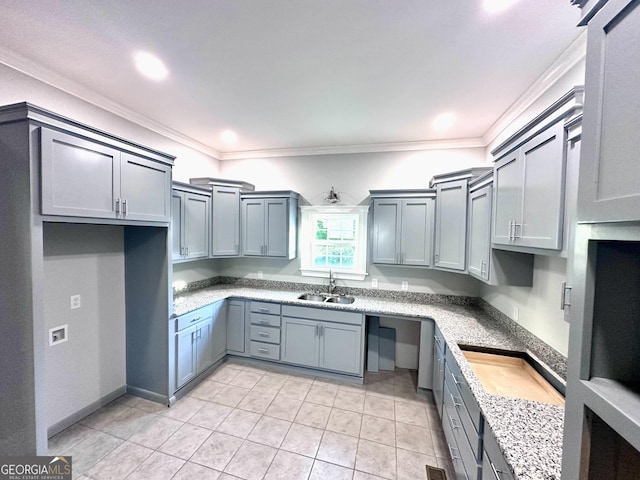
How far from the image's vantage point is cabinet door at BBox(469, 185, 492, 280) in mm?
2154

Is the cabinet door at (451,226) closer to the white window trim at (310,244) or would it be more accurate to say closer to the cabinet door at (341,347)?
the white window trim at (310,244)

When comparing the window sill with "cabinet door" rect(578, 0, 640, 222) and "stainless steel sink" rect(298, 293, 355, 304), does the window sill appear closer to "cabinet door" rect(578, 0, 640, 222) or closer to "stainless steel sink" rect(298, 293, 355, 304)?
"stainless steel sink" rect(298, 293, 355, 304)

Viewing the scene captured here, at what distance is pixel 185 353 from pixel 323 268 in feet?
6.40

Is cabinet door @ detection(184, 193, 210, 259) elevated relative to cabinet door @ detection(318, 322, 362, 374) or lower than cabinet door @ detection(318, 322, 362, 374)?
elevated

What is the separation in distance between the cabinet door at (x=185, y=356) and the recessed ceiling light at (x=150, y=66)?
2324mm

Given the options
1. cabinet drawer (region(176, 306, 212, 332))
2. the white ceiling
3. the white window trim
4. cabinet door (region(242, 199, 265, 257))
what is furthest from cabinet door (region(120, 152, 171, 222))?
the white window trim

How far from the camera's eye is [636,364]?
0.63m

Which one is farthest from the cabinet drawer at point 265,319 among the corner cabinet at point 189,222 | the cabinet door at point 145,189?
the cabinet door at point 145,189

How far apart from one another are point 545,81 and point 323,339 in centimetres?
309

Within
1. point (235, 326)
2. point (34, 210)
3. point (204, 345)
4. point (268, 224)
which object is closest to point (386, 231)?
point (268, 224)

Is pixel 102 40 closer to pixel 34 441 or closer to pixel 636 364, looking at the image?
pixel 34 441

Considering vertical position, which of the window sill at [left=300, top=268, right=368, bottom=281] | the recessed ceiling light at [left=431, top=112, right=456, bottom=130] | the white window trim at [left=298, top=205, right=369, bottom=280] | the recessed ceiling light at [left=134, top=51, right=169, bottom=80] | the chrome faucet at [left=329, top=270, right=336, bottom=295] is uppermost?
the recessed ceiling light at [left=134, top=51, right=169, bottom=80]

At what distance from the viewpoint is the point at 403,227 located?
3.16m

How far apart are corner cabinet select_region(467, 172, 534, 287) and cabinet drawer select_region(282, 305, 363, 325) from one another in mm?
1315
